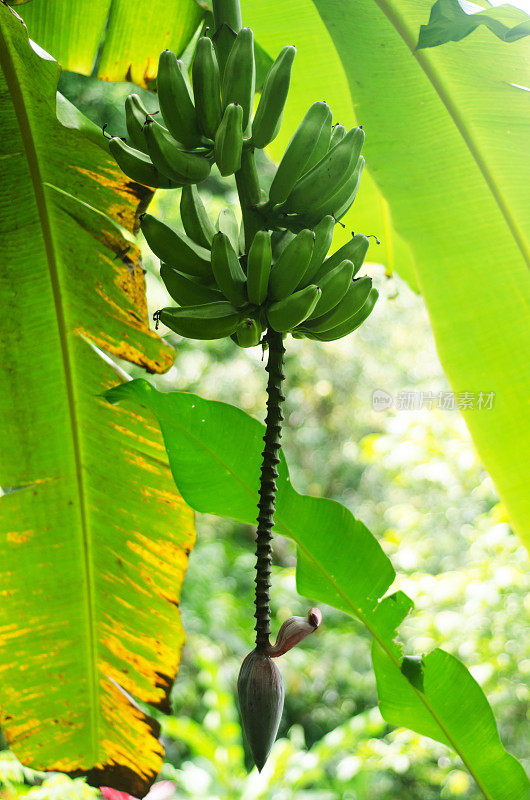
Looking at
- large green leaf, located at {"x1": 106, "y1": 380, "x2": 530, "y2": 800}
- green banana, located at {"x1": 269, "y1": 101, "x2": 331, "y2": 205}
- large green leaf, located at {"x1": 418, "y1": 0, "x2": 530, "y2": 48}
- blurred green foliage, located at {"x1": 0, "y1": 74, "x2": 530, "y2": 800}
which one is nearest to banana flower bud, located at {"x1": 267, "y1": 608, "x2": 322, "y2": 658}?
large green leaf, located at {"x1": 106, "y1": 380, "x2": 530, "y2": 800}

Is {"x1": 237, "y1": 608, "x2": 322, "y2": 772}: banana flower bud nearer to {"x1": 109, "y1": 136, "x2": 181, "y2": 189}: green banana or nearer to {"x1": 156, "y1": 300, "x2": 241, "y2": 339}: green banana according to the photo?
{"x1": 156, "y1": 300, "x2": 241, "y2": 339}: green banana

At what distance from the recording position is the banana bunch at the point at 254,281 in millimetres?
378

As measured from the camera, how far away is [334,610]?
9.89 ft

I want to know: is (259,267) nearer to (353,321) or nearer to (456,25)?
(353,321)

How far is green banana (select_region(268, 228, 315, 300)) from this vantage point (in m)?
0.37

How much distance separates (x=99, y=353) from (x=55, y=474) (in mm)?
141

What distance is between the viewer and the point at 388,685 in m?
0.59

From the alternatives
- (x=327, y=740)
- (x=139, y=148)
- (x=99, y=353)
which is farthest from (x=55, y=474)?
(x=327, y=740)

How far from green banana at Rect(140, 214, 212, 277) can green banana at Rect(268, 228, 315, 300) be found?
0.07 meters

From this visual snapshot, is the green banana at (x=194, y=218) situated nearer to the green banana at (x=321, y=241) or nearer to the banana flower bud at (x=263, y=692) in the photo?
the green banana at (x=321, y=241)

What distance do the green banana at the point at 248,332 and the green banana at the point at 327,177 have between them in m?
0.09

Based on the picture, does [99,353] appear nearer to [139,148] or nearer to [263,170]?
[139,148]

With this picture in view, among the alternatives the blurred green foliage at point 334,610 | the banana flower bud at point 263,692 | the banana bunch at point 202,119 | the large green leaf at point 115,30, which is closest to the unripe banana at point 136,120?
the banana bunch at point 202,119

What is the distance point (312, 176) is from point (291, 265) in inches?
2.8
